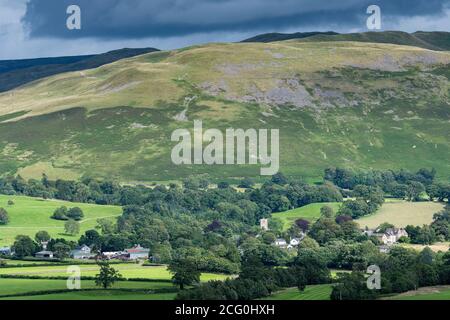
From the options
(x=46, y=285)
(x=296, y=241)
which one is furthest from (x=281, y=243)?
(x=46, y=285)

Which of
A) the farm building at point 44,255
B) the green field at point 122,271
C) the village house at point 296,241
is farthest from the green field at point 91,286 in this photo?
the village house at point 296,241

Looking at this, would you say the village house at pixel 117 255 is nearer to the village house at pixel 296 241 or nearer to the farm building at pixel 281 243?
the farm building at pixel 281 243

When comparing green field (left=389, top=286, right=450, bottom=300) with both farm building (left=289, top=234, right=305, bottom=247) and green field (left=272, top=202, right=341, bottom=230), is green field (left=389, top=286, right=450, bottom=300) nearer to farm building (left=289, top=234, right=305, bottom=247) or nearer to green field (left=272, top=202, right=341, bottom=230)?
farm building (left=289, top=234, right=305, bottom=247)

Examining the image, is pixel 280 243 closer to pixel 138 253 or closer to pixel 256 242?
pixel 256 242
